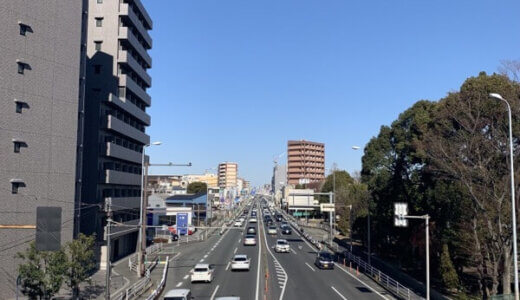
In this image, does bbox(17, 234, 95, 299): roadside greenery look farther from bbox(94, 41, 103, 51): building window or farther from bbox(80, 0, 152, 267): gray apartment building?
bbox(94, 41, 103, 51): building window

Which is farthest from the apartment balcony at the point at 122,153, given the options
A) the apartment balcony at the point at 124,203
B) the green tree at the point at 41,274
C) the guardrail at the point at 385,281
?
the guardrail at the point at 385,281

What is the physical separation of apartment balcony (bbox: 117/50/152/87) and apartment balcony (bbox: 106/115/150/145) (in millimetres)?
6935

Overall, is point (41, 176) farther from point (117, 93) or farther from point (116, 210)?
point (117, 93)

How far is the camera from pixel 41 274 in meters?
24.2

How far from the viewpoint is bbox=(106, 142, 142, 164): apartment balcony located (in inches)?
1839

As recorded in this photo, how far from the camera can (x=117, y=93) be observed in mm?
51250

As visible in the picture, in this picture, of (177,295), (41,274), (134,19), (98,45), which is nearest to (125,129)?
(98,45)

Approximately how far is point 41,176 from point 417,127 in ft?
105

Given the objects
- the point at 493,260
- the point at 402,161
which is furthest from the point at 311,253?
the point at 493,260

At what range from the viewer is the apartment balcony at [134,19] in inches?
1989

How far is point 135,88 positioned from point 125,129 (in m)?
6.44

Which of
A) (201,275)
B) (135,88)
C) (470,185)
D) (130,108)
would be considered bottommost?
(201,275)

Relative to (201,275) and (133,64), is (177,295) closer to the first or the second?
(201,275)

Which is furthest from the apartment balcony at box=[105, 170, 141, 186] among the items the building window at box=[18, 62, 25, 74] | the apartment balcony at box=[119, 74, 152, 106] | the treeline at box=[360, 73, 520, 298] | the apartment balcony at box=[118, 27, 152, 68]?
the treeline at box=[360, 73, 520, 298]
